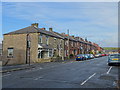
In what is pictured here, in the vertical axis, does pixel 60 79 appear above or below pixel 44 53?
below

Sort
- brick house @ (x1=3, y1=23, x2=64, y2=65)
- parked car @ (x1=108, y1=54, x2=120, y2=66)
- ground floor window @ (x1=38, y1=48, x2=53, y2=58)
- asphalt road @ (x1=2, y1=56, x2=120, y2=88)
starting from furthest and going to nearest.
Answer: ground floor window @ (x1=38, y1=48, x2=53, y2=58) < brick house @ (x1=3, y1=23, x2=64, y2=65) < parked car @ (x1=108, y1=54, x2=120, y2=66) < asphalt road @ (x1=2, y1=56, x2=120, y2=88)

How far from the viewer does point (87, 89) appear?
7.22m

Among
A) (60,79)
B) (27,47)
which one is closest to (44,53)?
(27,47)

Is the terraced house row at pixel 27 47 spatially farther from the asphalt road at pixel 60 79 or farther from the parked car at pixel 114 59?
the asphalt road at pixel 60 79

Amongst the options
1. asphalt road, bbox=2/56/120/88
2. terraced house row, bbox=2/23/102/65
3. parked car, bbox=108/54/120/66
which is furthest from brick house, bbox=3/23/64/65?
asphalt road, bbox=2/56/120/88

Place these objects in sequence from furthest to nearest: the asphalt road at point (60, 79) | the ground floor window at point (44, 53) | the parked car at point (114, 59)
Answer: the ground floor window at point (44, 53) → the parked car at point (114, 59) → the asphalt road at point (60, 79)

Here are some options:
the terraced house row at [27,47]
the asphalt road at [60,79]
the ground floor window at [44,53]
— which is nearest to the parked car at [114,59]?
the asphalt road at [60,79]

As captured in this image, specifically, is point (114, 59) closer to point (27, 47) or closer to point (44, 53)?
point (44, 53)

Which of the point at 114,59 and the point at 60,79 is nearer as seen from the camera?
the point at 60,79

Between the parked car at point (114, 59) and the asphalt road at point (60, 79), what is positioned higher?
the parked car at point (114, 59)

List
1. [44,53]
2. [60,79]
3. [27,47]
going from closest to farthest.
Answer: [60,79] → [27,47] → [44,53]

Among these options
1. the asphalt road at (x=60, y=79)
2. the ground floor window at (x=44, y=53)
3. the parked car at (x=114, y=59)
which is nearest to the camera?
the asphalt road at (x=60, y=79)

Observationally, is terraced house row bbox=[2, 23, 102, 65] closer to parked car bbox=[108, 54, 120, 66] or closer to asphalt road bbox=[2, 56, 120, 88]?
A: parked car bbox=[108, 54, 120, 66]

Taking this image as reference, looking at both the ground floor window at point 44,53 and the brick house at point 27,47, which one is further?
the ground floor window at point 44,53
